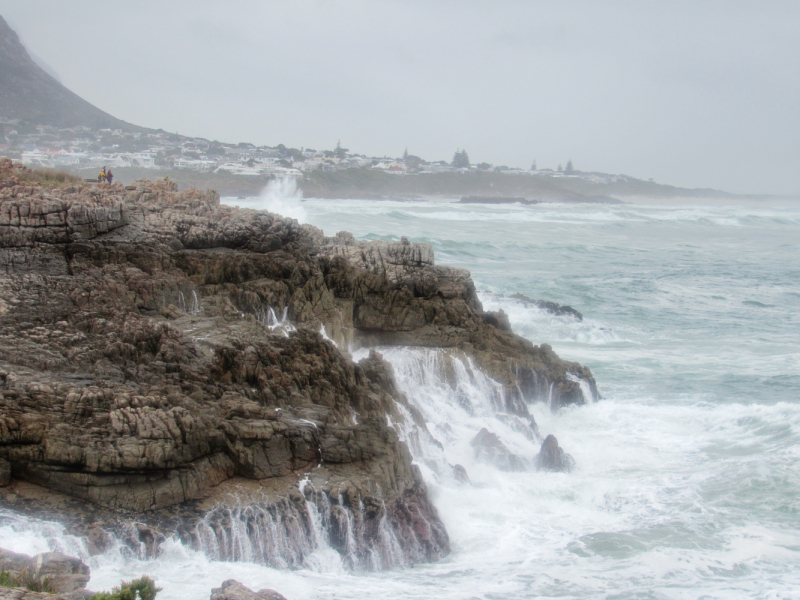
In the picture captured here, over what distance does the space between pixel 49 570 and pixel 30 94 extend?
91.5 meters

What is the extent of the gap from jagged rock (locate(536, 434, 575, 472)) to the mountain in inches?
3243

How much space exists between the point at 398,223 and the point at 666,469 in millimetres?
42238

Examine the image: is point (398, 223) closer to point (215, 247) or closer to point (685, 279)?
point (685, 279)

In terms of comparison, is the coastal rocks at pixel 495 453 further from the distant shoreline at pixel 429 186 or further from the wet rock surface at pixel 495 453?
the distant shoreline at pixel 429 186

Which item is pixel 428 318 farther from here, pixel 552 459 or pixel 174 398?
pixel 174 398

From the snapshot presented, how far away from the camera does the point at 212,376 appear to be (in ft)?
34.9

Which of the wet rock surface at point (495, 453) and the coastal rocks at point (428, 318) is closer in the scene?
the wet rock surface at point (495, 453)

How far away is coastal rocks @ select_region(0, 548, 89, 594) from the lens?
22.4 ft

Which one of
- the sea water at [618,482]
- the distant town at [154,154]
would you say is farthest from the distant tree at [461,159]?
the sea water at [618,482]

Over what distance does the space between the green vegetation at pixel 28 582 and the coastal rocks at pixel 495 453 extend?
24.9 feet

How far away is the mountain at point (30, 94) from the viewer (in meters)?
80.6

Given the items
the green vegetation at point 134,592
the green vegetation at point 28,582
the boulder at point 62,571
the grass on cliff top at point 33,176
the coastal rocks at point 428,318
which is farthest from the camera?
the grass on cliff top at point 33,176

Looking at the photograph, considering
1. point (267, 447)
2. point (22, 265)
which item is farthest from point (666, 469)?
point (22, 265)

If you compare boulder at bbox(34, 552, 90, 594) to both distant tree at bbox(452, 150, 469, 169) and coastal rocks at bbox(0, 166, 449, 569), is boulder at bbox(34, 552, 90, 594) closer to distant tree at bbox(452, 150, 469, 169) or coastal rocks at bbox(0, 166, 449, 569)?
coastal rocks at bbox(0, 166, 449, 569)
